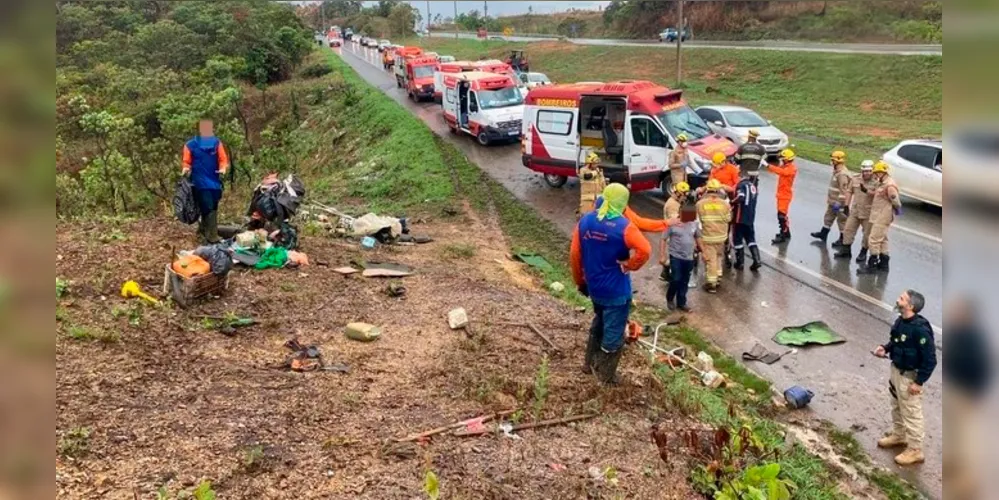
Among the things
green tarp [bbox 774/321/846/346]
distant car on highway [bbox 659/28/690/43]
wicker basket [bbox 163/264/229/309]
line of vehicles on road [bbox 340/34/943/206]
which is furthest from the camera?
distant car on highway [bbox 659/28/690/43]

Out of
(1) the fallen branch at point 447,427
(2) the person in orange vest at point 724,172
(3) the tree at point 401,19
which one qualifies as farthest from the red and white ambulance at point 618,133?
(3) the tree at point 401,19

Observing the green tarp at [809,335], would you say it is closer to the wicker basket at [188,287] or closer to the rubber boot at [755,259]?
the rubber boot at [755,259]

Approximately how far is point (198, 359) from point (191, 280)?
4.51 feet

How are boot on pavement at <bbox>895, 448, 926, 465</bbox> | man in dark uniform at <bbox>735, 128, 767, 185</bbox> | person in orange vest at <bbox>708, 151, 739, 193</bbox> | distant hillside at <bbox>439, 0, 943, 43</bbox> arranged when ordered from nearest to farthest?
1. boot on pavement at <bbox>895, 448, 926, 465</bbox>
2. person in orange vest at <bbox>708, 151, 739, 193</bbox>
3. man in dark uniform at <bbox>735, 128, 767, 185</bbox>
4. distant hillside at <bbox>439, 0, 943, 43</bbox>

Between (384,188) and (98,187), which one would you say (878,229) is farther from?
(98,187)

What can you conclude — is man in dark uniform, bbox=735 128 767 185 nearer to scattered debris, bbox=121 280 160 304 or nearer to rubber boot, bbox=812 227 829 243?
rubber boot, bbox=812 227 829 243

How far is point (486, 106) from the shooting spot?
22703 mm

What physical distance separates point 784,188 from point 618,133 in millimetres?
5264

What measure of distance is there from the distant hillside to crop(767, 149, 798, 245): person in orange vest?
3.54 meters

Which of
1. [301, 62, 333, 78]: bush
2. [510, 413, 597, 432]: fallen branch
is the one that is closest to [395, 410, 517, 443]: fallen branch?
[510, 413, 597, 432]: fallen branch

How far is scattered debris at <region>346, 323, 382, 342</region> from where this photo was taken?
757 centimetres

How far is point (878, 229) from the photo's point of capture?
404 inches

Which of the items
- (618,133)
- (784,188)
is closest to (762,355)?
(784,188)

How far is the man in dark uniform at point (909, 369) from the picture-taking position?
19.2ft
